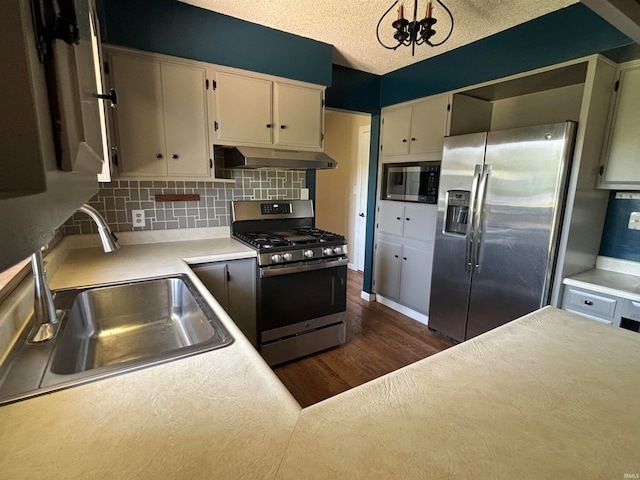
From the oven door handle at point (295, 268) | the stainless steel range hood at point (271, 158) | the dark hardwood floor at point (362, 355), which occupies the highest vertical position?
the stainless steel range hood at point (271, 158)

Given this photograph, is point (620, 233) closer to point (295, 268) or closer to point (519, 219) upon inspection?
point (519, 219)

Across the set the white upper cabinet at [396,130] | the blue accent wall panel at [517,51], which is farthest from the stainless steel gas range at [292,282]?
the blue accent wall panel at [517,51]

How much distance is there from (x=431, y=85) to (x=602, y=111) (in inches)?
51.2

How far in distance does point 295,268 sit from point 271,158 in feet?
2.67

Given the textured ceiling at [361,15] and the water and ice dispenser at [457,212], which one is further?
the water and ice dispenser at [457,212]

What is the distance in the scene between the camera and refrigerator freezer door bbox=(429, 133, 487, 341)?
98.9 inches

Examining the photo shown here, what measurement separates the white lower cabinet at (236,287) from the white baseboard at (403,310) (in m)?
1.74

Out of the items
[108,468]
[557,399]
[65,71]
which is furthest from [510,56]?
[108,468]

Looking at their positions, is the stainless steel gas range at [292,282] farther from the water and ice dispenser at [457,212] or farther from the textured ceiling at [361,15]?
the textured ceiling at [361,15]

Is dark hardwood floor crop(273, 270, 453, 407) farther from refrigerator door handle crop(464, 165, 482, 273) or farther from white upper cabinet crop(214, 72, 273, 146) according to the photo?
white upper cabinet crop(214, 72, 273, 146)

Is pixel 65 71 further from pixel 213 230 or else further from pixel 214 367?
pixel 213 230

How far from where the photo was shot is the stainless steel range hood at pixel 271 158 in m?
2.27

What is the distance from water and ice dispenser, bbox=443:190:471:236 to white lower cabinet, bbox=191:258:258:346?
1.65m

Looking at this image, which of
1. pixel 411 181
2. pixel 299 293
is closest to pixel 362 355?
pixel 299 293
